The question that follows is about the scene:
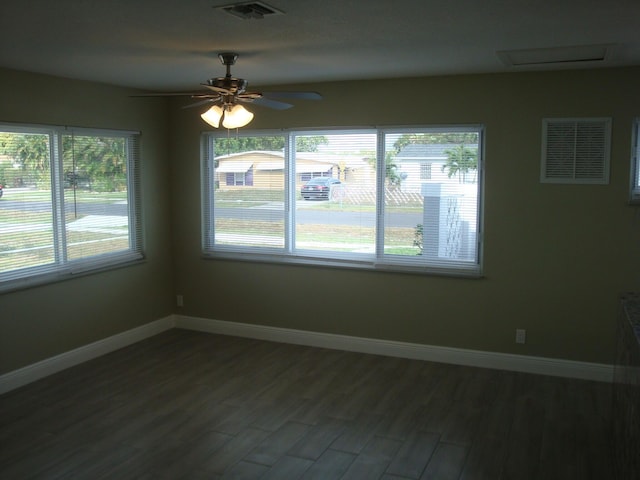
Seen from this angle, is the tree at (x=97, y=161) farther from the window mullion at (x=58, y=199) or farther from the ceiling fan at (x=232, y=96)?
the ceiling fan at (x=232, y=96)

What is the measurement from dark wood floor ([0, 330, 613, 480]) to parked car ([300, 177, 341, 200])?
1.48 metres

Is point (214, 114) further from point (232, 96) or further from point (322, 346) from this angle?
point (322, 346)

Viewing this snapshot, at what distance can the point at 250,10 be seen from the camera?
9.00ft

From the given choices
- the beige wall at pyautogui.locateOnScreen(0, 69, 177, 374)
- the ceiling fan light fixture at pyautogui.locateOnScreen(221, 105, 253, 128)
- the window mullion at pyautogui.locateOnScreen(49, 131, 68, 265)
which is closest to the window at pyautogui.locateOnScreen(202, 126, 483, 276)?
the beige wall at pyautogui.locateOnScreen(0, 69, 177, 374)

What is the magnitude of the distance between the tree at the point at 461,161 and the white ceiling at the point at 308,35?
2.17 ft

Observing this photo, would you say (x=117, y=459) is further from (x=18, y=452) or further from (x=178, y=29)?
(x=178, y=29)

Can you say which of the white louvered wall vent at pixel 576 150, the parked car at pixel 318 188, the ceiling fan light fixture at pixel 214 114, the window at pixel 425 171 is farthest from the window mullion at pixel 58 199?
the white louvered wall vent at pixel 576 150

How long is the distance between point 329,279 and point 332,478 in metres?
2.43

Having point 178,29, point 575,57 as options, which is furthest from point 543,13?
point 178,29

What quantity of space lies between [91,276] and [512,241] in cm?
366

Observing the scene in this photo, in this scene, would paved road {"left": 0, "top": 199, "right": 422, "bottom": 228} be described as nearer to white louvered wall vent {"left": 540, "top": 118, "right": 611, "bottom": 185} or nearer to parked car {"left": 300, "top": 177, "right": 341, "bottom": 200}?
parked car {"left": 300, "top": 177, "right": 341, "bottom": 200}

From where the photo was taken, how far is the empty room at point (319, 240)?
3357 millimetres

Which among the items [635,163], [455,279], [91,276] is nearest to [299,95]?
[455,279]

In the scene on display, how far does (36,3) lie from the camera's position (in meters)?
2.63
